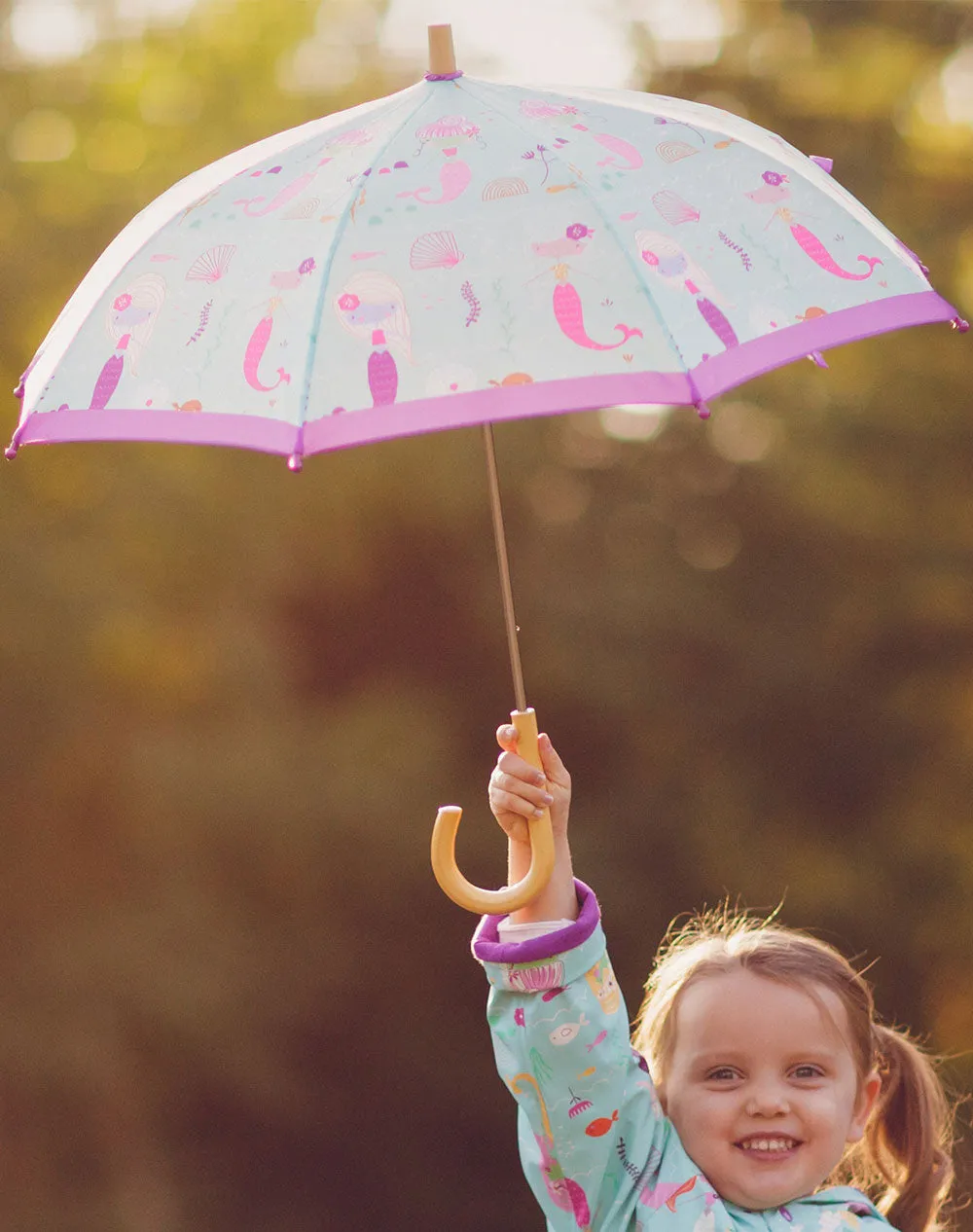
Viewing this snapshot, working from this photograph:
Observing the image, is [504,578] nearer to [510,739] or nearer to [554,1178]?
[510,739]

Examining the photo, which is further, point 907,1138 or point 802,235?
point 907,1138

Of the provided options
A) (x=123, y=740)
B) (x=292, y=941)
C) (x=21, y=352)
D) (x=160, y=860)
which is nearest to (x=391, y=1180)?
(x=292, y=941)

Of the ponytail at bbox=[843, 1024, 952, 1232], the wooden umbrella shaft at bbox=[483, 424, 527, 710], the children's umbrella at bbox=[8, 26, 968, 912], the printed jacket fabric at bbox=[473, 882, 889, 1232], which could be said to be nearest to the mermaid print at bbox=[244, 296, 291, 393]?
the children's umbrella at bbox=[8, 26, 968, 912]

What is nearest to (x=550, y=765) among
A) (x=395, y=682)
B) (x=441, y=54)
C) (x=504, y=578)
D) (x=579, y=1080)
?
(x=504, y=578)

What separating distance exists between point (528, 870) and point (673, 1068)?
0.88 ft

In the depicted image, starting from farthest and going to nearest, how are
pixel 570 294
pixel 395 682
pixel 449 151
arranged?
pixel 395 682 < pixel 449 151 < pixel 570 294

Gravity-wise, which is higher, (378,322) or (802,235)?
(802,235)

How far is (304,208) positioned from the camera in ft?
5.43

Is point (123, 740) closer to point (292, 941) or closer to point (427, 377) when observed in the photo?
point (292, 941)

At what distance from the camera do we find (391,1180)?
5195mm

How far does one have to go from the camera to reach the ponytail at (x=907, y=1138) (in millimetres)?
1900

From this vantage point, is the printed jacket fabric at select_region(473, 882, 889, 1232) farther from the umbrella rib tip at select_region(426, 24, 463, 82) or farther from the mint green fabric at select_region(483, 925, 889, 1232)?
the umbrella rib tip at select_region(426, 24, 463, 82)

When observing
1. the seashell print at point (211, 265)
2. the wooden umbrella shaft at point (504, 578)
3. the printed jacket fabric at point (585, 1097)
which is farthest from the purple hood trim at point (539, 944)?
the seashell print at point (211, 265)

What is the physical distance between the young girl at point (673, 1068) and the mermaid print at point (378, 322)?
0.36 meters
